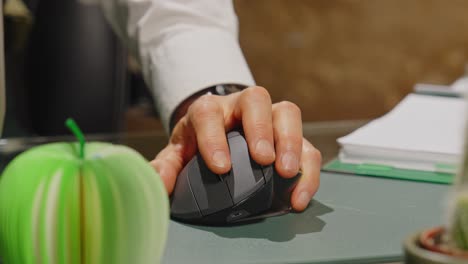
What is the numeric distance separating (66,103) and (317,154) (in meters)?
0.90

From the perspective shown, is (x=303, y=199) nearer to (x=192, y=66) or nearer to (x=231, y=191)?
(x=231, y=191)

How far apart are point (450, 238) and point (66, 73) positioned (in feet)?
4.26

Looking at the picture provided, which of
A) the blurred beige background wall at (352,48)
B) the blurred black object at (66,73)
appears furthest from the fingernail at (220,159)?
→ the blurred beige background wall at (352,48)

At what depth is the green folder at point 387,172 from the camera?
85cm

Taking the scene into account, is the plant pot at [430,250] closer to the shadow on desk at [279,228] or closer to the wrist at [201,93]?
the shadow on desk at [279,228]

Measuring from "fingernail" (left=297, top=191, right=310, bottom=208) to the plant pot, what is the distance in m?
0.29

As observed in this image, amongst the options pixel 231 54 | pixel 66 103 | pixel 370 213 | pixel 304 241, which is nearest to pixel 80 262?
pixel 304 241

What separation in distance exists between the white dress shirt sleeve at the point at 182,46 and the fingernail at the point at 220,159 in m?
0.38

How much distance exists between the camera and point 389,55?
3.52m

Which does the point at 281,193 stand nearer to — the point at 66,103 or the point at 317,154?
the point at 317,154

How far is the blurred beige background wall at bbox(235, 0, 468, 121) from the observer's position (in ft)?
11.4

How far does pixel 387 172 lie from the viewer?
880mm

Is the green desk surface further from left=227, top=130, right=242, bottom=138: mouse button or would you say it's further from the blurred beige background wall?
the blurred beige background wall

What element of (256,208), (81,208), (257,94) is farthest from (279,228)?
(81,208)
